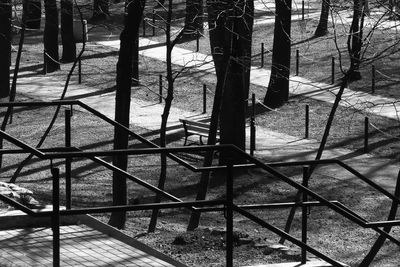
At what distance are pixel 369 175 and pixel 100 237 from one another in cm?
1064

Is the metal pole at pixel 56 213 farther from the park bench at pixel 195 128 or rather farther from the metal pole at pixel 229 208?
the park bench at pixel 195 128

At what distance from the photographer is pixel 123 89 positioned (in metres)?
12.4

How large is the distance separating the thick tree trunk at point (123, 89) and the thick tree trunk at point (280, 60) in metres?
11.7

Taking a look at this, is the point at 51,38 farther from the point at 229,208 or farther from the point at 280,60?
the point at 229,208

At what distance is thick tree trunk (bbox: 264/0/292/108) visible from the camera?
2417cm

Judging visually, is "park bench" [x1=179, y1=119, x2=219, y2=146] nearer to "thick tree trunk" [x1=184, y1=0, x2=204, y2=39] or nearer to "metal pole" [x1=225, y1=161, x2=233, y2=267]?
"thick tree trunk" [x1=184, y1=0, x2=204, y2=39]

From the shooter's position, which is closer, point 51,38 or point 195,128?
point 195,128

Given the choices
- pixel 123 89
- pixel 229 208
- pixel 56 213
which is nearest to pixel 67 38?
pixel 123 89

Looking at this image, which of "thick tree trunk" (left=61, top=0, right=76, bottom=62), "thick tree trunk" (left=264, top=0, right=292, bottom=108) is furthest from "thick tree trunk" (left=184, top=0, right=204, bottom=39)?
"thick tree trunk" (left=61, top=0, right=76, bottom=62)

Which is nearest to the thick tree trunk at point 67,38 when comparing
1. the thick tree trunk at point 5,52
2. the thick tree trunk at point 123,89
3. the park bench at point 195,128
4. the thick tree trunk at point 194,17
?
the thick tree trunk at point 5,52

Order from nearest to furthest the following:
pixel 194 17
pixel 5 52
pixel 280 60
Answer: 1. pixel 194 17
2. pixel 5 52
3. pixel 280 60

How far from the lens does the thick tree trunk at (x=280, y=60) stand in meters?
24.2

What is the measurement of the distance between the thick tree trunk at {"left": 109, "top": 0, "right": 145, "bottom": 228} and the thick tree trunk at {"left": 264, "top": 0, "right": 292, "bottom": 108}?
1168 centimetres

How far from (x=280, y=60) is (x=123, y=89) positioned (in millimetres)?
13220
